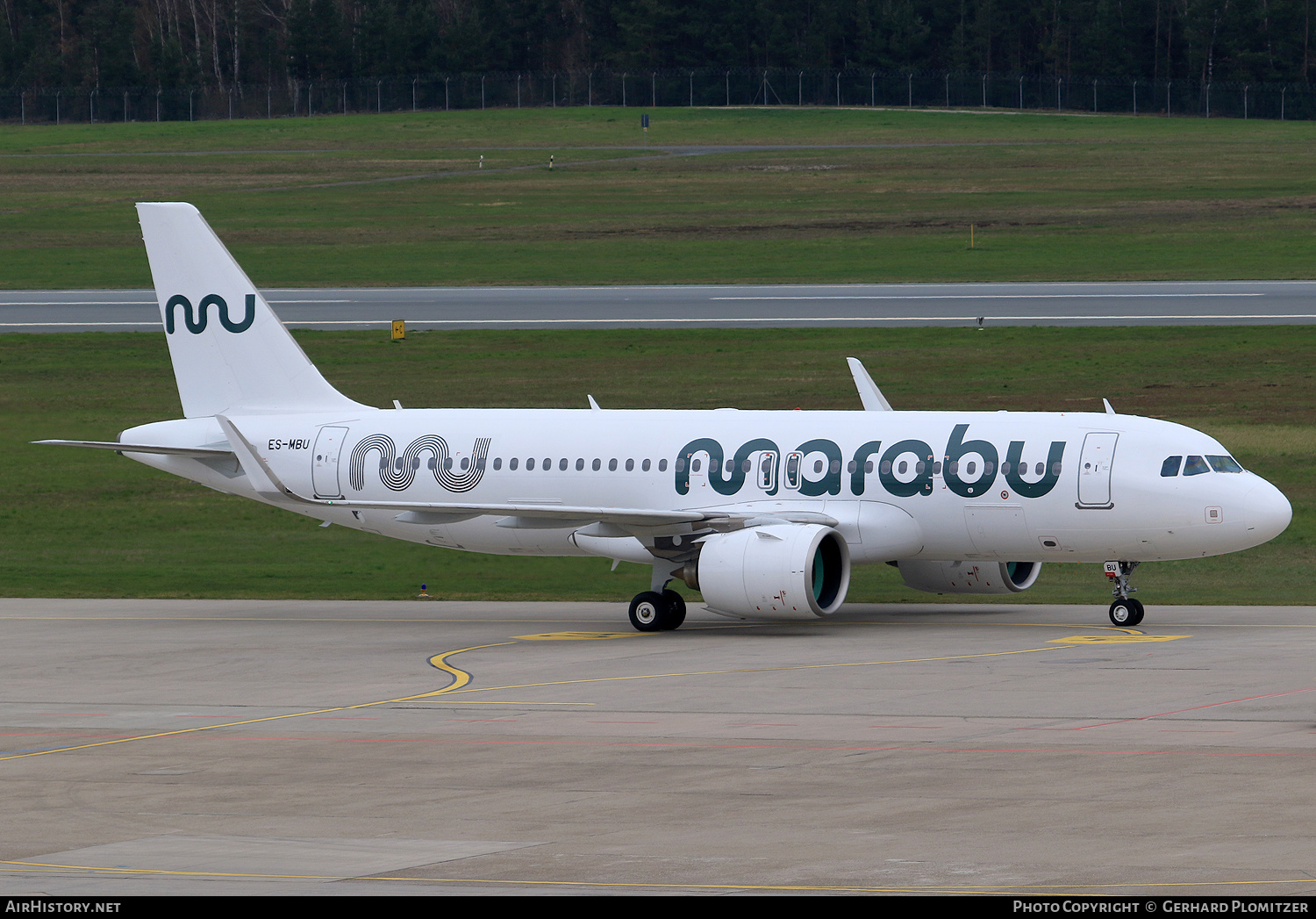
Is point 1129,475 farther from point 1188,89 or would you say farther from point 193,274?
point 1188,89

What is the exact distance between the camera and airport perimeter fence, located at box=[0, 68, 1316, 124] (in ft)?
531

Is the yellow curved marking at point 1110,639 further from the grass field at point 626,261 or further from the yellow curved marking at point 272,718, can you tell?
the yellow curved marking at point 272,718

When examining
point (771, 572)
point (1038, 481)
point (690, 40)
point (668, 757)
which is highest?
point (690, 40)

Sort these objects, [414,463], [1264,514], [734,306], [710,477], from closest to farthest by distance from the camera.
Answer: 1. [1264,514]
2. [710,477]
3. [414,463]
4. [734,306]

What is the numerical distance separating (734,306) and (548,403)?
17821mm

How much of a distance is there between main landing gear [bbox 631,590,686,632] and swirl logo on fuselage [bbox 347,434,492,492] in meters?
4.90

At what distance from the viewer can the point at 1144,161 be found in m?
127

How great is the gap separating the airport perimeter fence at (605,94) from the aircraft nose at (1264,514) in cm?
12872

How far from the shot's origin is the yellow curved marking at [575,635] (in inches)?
1432

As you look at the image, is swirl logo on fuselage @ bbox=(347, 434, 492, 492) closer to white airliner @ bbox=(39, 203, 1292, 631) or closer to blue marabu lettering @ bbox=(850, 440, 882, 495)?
white airliner @ bbox=(39, 203, 1292, 631)

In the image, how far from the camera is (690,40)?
170m

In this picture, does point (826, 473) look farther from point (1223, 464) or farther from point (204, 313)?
point (204, 313)

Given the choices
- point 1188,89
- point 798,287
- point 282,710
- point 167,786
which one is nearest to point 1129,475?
point 282,710

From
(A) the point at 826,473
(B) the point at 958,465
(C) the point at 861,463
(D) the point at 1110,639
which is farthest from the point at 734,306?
(D) the point at 1110,639
